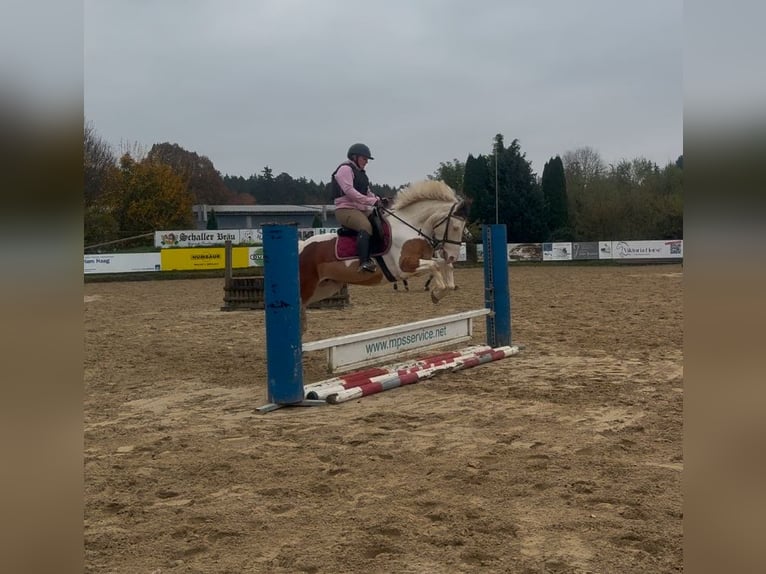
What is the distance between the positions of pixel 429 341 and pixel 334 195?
1.87 meters

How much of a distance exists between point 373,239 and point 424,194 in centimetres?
75

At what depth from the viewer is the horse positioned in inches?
254

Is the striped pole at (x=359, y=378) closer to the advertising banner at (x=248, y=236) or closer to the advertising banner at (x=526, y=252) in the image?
the advertising banner at (x=248, y=236)

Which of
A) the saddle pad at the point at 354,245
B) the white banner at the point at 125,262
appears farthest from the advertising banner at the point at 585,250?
the saddle pad at the point at 354,245

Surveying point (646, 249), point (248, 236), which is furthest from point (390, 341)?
point (646, 249)

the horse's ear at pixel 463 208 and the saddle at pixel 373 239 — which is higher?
the horse's ear at pixel 463 208

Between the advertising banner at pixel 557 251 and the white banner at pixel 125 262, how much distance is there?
1751 cm

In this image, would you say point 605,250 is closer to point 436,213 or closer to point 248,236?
point 248,236

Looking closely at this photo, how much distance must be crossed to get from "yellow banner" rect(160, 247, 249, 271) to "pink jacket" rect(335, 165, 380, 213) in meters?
17.9

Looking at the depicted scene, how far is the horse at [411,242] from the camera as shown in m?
6.45
